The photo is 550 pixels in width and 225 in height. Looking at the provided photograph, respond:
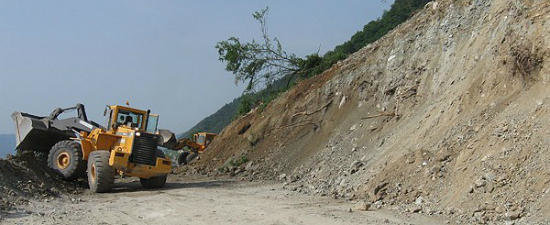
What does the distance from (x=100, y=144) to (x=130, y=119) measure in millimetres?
1066

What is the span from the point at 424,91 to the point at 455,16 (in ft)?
8.18

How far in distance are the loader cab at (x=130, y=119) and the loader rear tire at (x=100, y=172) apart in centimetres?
105

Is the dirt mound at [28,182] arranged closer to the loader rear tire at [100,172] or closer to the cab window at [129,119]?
the loader rear tire at [100,172]

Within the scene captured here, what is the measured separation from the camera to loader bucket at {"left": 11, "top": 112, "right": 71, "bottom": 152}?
14.6 meters

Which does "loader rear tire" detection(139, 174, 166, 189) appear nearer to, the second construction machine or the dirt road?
the dirt road

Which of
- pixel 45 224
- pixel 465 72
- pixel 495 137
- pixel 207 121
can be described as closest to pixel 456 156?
pixel 495 137

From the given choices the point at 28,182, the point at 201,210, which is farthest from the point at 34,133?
the point at 201,210

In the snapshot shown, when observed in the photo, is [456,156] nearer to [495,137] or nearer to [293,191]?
[495,137]

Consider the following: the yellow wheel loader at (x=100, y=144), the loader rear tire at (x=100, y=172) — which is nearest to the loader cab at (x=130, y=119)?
the yellow wheel loader at (x=100, y=144)

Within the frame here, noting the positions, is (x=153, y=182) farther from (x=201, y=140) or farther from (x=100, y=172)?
(x=201, y=140)

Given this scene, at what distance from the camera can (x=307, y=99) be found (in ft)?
62.6

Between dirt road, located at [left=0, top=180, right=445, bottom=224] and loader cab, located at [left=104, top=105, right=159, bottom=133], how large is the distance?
204cm

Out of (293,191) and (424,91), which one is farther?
(424,91)

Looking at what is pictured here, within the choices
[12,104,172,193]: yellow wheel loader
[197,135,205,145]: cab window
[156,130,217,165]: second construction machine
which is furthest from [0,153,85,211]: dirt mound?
[197,135,205,145]: cab window
